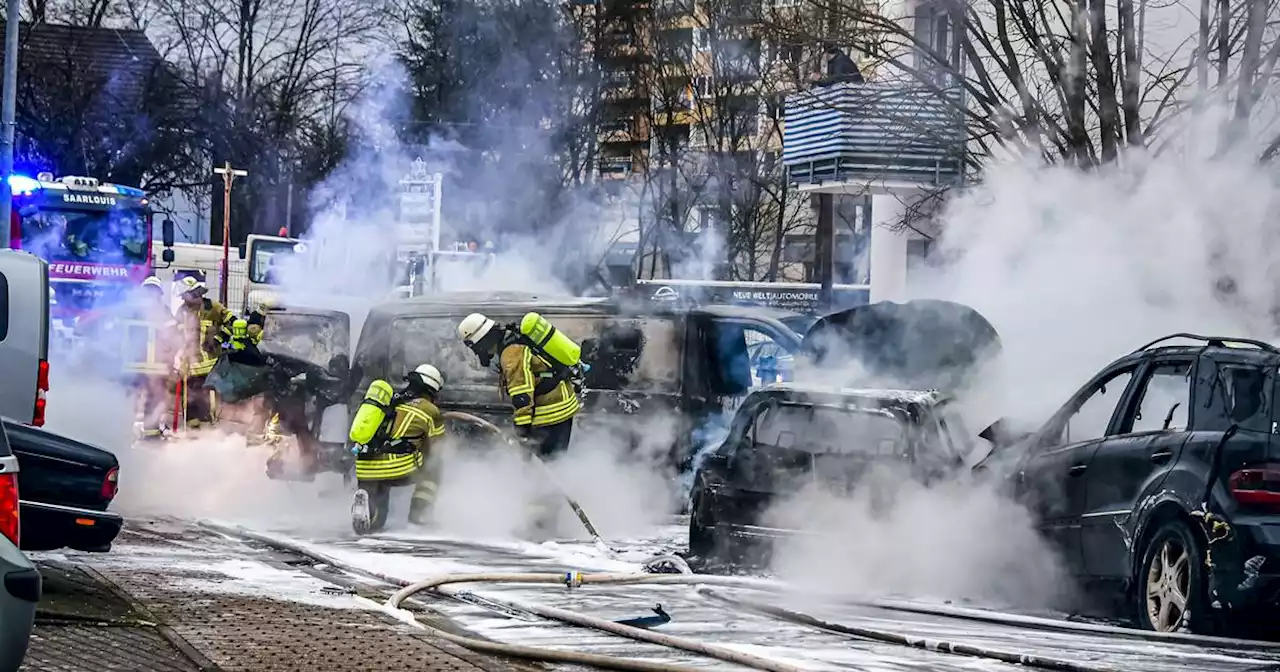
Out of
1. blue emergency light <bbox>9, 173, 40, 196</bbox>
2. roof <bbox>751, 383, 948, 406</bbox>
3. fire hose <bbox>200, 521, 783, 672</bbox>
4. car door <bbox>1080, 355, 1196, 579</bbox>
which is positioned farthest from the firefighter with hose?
car door <bbox>1080, 355, 1196, 579</bbox>

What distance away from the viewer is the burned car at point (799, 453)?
10336 millimetres

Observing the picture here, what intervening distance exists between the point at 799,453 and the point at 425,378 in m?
3.50

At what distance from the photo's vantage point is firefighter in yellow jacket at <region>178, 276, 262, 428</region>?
56.0 feet

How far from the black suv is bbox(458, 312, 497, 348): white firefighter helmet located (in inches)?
172

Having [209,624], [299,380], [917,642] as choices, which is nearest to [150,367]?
[299,380]

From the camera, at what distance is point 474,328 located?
12969 millimetres

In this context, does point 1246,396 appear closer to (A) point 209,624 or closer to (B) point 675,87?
(A) point 209,624

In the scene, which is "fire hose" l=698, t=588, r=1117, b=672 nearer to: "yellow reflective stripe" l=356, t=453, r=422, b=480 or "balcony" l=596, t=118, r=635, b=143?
"yellow reflective stripe" l=356, t=453, r=422, b=480

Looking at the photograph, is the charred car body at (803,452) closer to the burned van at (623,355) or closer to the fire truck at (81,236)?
the burned van at (623,355)

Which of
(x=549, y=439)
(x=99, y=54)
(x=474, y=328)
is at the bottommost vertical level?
(x=549, y=439)

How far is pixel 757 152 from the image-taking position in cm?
3359

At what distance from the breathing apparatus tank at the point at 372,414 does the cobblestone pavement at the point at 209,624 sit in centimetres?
209

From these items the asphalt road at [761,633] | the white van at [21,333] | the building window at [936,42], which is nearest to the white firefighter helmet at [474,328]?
the asphalt road at [761,633]

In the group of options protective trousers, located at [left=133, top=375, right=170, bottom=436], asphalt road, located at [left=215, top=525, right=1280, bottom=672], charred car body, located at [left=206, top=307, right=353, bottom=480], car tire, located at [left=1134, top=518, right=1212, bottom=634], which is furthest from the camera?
protective trousers, located at [left=133, top=375, right=170, bottom=436]
